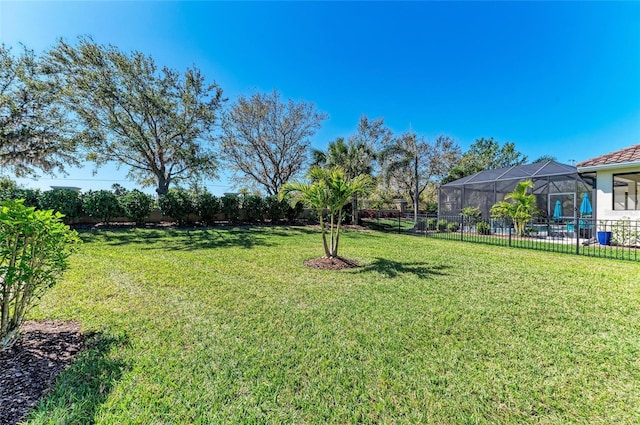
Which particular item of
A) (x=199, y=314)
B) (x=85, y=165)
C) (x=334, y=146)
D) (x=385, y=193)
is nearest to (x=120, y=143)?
(x=85, y=165)

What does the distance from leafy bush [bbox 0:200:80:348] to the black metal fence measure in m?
11.2

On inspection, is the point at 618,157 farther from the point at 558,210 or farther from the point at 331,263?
the point at 331,263

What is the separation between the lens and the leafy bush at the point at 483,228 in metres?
12.5

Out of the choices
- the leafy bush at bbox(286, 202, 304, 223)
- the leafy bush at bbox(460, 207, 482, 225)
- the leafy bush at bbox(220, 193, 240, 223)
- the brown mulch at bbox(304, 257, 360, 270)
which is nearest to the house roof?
the leafy bush at bbox(460, 207, 482, 225)

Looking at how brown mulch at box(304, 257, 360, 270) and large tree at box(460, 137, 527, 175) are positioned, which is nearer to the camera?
brown mulch at box(304, 257, 360, 270)

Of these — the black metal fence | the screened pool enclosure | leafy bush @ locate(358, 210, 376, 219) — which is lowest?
the black metal fence

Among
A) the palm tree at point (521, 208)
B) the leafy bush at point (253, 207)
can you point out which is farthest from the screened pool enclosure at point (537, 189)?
the leafy bush at point (253, 207)

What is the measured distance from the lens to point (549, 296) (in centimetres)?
407

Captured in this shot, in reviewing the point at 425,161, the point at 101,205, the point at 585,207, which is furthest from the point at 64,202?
the point at 425,161

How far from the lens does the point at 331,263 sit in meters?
6.10

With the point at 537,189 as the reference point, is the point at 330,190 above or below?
below

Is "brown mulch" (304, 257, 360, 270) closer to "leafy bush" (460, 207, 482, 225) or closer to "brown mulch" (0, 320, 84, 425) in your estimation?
"brown mulch" (0, 320, 84, 425)

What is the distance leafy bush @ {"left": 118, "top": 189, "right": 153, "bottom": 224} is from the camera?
1272cm

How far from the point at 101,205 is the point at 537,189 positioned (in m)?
21.9
